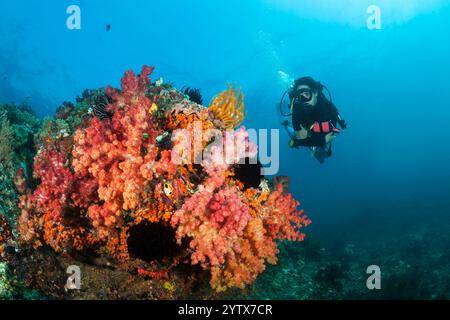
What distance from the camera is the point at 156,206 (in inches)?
151

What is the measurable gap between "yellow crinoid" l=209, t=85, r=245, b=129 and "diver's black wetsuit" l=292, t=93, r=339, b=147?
422cm

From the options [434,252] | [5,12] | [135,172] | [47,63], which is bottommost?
[434,252]

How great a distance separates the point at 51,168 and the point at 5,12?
62.8m

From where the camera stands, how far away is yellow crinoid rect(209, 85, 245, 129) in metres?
5.27

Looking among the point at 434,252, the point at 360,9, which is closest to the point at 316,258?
the point at 434,252

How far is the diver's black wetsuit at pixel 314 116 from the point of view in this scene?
9.02 metres

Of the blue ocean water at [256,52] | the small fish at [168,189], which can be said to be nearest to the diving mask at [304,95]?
the small fish at [168,189]

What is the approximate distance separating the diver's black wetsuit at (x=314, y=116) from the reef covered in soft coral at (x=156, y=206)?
493cm

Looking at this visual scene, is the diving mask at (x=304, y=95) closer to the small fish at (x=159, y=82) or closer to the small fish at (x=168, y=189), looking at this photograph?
the small fish at (x=159, y=82)

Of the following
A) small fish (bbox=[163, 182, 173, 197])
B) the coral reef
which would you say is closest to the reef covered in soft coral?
small fish (bbox=[163, 182, 173, 197])

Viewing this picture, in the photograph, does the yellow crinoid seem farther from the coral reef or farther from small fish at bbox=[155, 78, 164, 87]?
the coral reef

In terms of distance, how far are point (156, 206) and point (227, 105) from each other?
95.0 inches
